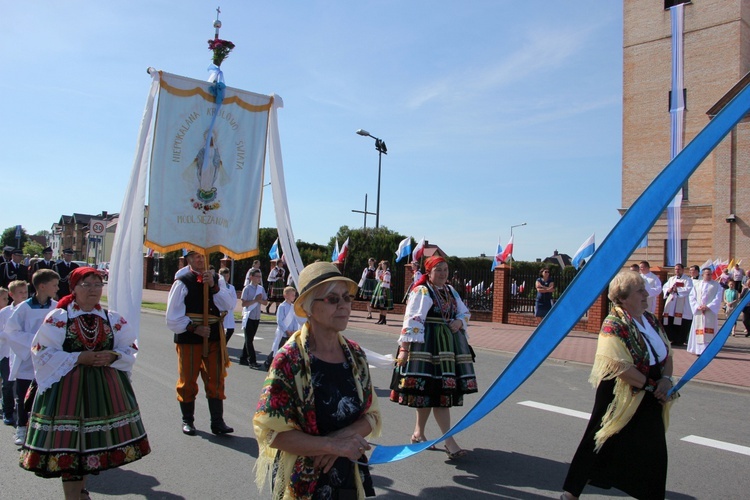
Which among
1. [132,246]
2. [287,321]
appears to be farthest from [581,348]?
[132,246]

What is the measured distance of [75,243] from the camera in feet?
304

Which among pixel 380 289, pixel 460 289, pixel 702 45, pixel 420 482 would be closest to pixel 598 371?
pixel 420 482

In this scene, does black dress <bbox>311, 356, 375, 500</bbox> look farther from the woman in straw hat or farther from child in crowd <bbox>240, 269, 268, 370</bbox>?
child in crowd <bbox>240, 269, 268, 370</bbox>

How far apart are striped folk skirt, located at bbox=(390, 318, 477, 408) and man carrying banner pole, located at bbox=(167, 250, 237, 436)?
1.83m

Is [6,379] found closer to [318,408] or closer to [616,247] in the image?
[318,408]

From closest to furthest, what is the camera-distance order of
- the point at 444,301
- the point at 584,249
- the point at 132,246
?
1. the point at 132,246
2. the point at 444,301
3. the point at 584,249

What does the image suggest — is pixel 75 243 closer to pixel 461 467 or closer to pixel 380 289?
pixel 380 289

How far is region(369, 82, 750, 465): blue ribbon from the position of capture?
228 cm

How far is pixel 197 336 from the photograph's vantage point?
577 cm

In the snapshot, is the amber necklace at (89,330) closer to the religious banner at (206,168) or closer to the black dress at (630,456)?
the religious banner at (206,168)

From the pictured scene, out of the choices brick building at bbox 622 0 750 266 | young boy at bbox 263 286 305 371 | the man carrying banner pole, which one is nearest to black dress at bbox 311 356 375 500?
the man carrying banner pole

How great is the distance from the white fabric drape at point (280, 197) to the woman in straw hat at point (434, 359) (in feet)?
3.56

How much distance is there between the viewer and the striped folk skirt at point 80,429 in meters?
3.73

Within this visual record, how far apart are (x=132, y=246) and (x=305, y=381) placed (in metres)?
2.84
